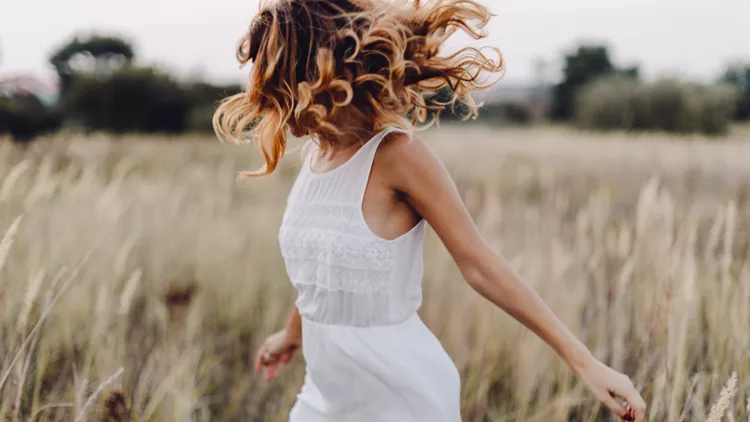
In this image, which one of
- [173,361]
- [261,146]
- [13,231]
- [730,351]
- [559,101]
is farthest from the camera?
[559,101]

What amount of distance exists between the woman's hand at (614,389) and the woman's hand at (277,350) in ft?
2.37

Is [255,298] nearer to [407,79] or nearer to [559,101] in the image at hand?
[407,79]

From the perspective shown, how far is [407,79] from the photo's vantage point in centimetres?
113

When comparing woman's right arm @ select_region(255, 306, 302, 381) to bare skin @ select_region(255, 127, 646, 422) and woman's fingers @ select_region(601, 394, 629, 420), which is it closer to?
bare skin @ select_region(255, 127, 646, 422)

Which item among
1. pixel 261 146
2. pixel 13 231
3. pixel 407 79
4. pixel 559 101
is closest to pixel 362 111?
pixel 407 79

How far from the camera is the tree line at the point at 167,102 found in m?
7.41

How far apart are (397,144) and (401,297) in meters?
0.29

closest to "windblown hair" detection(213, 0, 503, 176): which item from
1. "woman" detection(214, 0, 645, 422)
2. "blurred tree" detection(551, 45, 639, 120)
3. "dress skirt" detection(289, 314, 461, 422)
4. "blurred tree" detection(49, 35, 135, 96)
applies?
"woman" detection(214, 0, 645, 422)

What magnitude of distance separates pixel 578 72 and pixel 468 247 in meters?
30.5

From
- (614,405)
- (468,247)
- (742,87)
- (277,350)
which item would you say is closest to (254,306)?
(277,350)

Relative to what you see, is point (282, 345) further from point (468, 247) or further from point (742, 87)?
point (742, 87)

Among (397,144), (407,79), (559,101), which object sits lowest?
(559,101)

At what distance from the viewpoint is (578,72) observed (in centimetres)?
2923

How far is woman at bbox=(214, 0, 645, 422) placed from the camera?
103 centimetres
